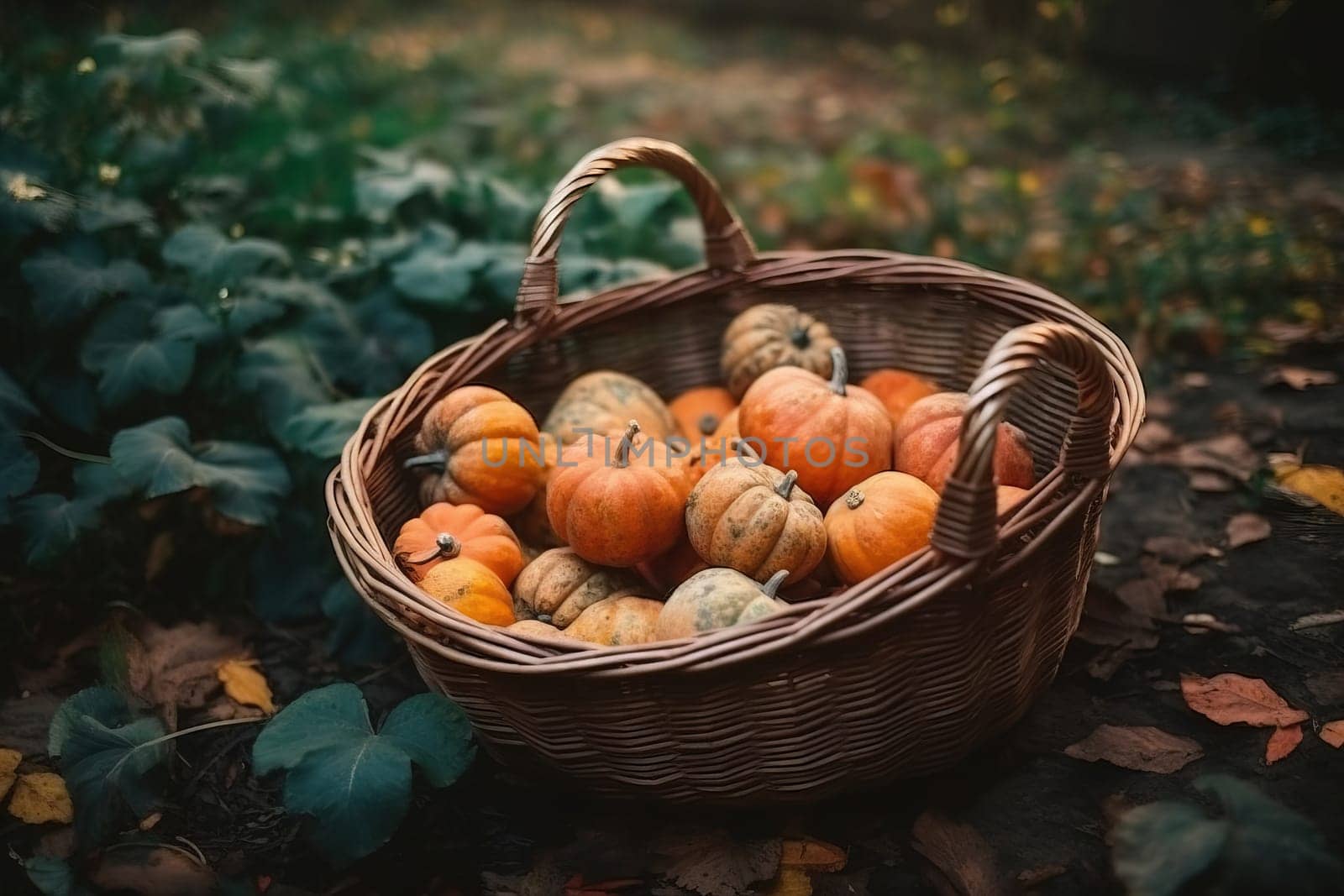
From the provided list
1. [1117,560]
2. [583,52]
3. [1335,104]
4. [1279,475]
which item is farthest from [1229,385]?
[583,52]

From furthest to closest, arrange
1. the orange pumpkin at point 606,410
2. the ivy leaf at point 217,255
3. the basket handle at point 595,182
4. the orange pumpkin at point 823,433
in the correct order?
the ivy leaf at point 217,255 → the orange pumpkin at point 606,410 → the basket handle at point 595,182 → the orange pumpkin at point 823,433

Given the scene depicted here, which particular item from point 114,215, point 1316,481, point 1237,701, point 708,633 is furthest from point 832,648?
point 114,215

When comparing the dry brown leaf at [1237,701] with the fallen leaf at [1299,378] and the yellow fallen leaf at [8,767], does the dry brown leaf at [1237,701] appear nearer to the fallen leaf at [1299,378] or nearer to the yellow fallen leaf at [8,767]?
the fallen leaf at [1299,378]

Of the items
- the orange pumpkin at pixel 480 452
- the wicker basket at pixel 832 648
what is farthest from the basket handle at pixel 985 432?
the orange pumpkin at pixel 480 452

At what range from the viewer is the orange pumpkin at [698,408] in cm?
251

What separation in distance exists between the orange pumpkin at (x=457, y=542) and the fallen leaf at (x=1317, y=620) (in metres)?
1.69

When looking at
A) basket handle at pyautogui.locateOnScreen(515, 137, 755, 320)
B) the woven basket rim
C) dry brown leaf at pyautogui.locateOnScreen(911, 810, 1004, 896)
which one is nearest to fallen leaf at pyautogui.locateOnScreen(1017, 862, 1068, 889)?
dry brown leaf at pyautogui.locateOnScreen(911, 810, 1004, 896)

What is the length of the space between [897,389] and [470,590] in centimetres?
117

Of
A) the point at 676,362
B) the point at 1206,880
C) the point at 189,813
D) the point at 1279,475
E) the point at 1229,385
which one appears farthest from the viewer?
the point at 1229,385

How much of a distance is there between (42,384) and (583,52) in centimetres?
588

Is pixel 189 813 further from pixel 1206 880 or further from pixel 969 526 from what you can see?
pixel 1206 880

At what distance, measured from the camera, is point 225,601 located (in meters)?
2.51

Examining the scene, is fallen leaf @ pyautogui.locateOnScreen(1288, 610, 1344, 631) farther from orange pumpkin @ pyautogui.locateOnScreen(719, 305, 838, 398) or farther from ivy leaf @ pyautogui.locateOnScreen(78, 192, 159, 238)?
ivy leaf @ pyautogui.locateOnScreen(78, 192, 159, 238)

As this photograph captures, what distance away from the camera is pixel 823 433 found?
82.4 inches
